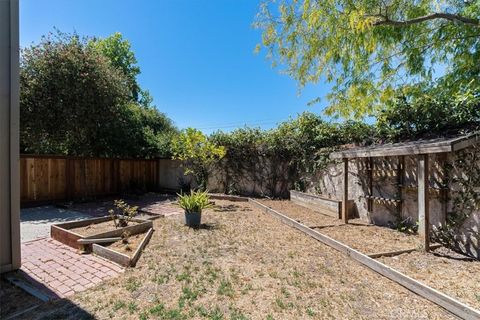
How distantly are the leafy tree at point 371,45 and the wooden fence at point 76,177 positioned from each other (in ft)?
26.9

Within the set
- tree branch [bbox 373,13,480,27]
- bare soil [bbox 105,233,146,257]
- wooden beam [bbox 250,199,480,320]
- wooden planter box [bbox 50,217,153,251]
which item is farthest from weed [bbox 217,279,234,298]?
tree branch [bbox 373,13,480,27]

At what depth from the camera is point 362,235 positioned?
5.43 meters

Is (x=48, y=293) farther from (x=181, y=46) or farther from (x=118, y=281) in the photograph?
(x=181, y=46)

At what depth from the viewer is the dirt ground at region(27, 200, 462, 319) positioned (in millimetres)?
2633

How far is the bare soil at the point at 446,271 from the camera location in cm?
301

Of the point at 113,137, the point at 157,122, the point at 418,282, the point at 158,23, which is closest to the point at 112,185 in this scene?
the point at 113,137

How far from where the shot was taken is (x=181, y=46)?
12.0 metres

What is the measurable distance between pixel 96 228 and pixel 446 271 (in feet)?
20.3

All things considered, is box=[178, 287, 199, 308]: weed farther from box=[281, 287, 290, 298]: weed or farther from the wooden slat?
the wooden slat

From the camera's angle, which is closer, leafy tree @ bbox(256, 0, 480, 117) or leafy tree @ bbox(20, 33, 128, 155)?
leafy tree @ bbox(256, 0, 480, 117)

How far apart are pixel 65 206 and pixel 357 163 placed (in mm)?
8986

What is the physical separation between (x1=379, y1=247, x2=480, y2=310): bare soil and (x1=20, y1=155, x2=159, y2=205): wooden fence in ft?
32.6

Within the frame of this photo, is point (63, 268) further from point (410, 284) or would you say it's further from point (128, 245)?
point (410, 284)

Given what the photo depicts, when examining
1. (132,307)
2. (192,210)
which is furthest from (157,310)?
(192,210)
